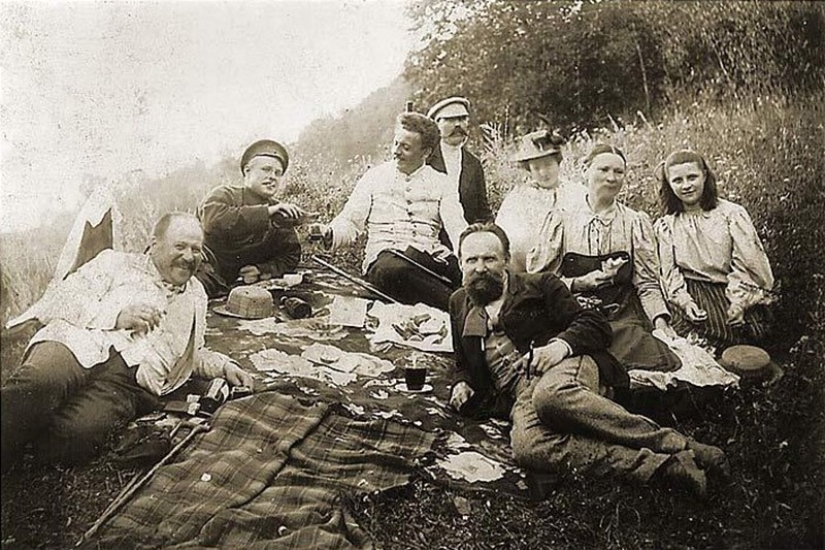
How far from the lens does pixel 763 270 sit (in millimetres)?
3393

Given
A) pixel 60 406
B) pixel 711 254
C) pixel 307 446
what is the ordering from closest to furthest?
1. pixel 60 406
2. pixel 307 446
3. pixel 711 254

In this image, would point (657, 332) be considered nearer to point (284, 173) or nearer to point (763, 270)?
point (763, 270)

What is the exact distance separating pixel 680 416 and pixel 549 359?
0.46m

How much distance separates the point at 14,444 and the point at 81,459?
19 cm

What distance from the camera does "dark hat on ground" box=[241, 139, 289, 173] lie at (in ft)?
10.8

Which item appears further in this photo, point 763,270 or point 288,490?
point 763,270

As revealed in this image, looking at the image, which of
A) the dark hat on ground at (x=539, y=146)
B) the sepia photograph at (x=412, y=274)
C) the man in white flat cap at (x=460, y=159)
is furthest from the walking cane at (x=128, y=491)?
the dark hat on ground at (x=539, y=146)

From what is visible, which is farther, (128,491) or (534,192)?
(534,192)

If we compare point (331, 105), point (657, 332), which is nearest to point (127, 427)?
point (331, 105)

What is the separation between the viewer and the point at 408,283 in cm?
328

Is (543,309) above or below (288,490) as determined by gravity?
above

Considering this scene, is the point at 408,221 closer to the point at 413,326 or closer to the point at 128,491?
the point at 413,326

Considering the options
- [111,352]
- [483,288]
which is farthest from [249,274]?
[483,288]

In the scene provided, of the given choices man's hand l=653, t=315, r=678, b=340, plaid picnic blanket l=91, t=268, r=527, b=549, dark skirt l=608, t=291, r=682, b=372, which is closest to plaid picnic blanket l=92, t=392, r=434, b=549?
plaid picnic blanket l=91, t=268, r=527, b=549
